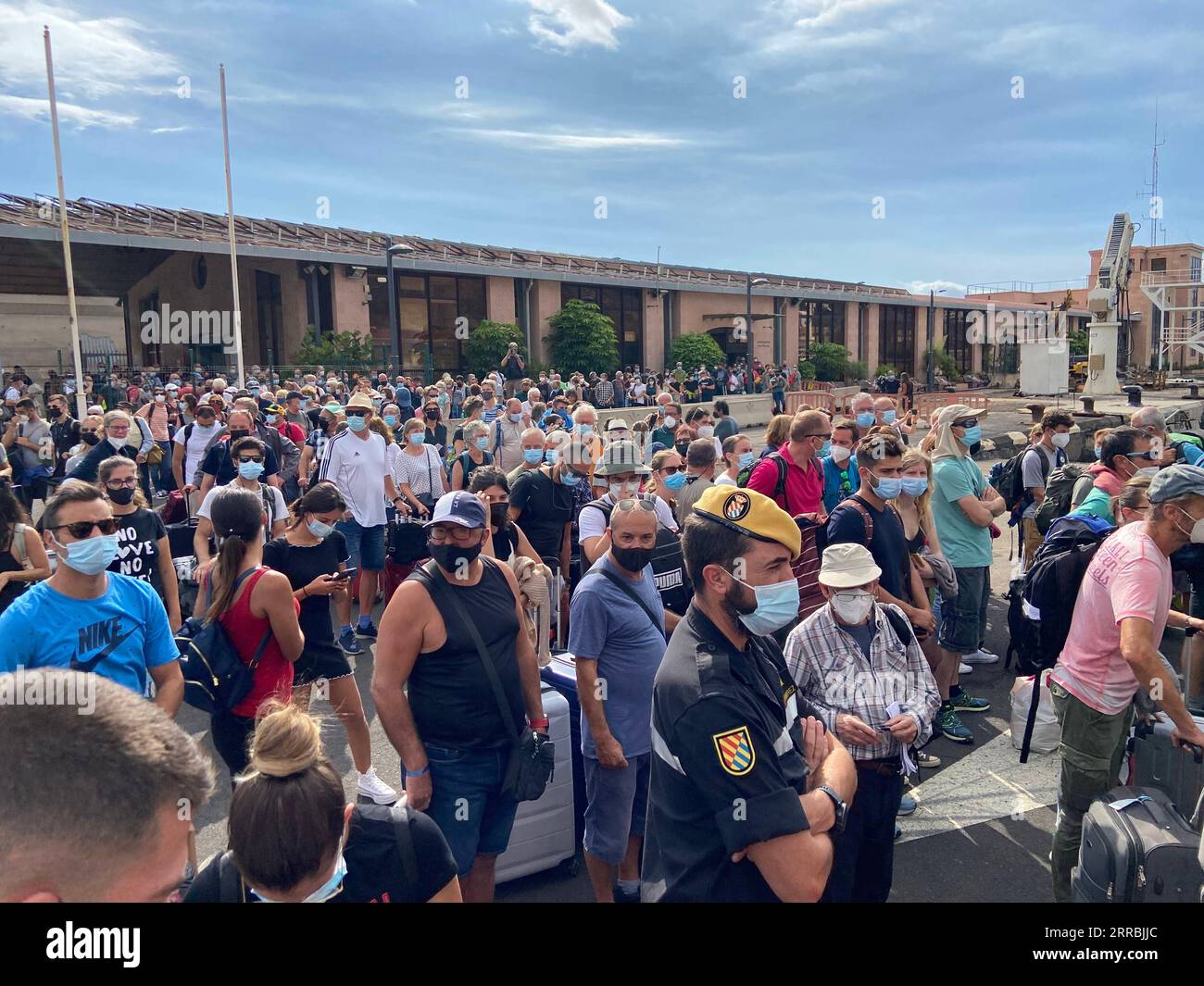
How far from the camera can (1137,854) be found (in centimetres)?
312

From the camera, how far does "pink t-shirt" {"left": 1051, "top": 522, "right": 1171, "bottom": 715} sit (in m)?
3.30

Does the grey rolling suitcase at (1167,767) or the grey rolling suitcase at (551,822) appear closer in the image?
the grey rolling suitcase at (1167,767)

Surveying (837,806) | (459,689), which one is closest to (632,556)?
(459,689)

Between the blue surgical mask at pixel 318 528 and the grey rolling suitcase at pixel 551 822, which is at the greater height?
the blue surgical mask at pixel 318 528

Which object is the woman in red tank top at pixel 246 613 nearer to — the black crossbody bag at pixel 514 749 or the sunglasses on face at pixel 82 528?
the sunglasses on face at pixel 82 528

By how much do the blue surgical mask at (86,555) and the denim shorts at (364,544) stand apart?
13.4ft

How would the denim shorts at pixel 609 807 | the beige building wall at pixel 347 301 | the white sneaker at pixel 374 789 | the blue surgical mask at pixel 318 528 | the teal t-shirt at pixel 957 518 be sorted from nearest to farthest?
1. the denim shorts at pixel 609 807
2. the white sneaker at pixel 374 789
3. the blue surgical mask at pixel 318 528
4. the teal t-shirt at pixel 957 518
5. the beige building wall at pixel 347 301

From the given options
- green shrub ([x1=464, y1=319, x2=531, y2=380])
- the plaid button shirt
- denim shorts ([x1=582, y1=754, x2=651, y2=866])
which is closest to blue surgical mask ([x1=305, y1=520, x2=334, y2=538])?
denim shorts ([x1=582, y1=754, x2=651, y2=866])

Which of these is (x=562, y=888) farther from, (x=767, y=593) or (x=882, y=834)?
(x=767, y=593)

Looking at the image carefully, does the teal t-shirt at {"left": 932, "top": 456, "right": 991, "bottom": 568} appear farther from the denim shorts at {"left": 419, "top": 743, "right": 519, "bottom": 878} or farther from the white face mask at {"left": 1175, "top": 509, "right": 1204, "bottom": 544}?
the denim shorts at {"left": 419, "top": 743, "right": 519, "bottom": 878}

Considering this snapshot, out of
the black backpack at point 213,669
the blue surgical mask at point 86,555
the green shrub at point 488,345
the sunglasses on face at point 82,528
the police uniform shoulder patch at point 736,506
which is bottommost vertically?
the black backpack at point 213,669

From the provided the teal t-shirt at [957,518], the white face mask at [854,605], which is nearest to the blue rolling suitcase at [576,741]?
the white face mask at [854,605]

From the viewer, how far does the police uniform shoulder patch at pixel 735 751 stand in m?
2.01
